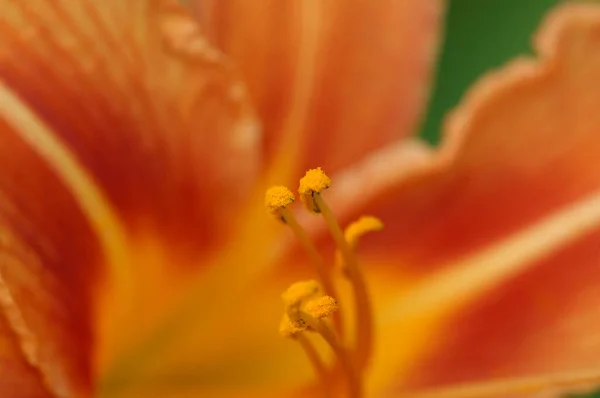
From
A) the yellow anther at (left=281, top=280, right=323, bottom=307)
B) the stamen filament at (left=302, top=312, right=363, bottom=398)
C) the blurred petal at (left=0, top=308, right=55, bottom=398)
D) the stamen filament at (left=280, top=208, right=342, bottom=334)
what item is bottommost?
the stamen filament at (left=302, top=312, right=363, bottom=398)

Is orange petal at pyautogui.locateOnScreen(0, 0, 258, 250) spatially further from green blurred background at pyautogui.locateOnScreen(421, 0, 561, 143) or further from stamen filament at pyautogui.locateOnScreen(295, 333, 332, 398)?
green blurred background at pyautogui.locateOnScreen(421, 0, 561, 143)

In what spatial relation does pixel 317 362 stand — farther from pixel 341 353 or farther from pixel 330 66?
pixel 330 66

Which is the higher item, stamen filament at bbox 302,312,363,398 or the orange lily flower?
the orange lily flower

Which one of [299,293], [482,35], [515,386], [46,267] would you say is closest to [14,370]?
[46,267]

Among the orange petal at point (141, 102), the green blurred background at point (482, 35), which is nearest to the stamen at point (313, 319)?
the orange petal at point (141, 102)

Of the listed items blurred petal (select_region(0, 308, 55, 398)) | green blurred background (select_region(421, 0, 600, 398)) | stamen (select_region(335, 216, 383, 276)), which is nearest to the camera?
blurred petal (select_region(0, 308, 55, 398))

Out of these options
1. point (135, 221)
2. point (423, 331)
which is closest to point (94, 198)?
point (135, 221)

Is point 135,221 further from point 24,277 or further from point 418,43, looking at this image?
point 418,43

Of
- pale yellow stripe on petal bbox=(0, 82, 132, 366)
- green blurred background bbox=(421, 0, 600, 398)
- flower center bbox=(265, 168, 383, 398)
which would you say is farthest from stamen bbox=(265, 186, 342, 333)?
green blurred background bbox=(421, 0, 600, 398)
